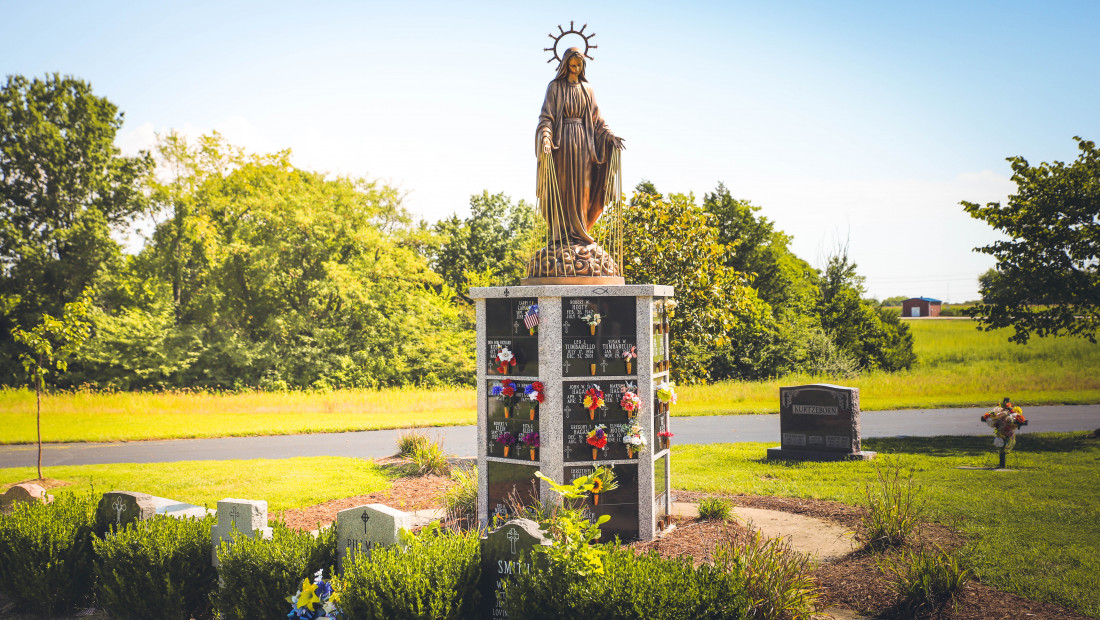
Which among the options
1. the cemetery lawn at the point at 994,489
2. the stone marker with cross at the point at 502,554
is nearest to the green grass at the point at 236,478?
the cemetery lawn at the point at 994,489

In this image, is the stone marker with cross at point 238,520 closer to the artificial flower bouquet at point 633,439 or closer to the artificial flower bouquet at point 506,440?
the artificial flower bouquet at point 506,440

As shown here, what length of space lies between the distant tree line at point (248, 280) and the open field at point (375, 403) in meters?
3.56

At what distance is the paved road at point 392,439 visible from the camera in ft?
54.0

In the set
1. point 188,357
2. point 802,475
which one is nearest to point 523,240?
point 188,357

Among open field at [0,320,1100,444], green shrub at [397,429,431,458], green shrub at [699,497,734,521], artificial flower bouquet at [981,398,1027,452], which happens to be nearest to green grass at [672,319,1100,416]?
open field at [0,320,1100,444]

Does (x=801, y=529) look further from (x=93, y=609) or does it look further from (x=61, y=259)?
(x=61, y=259)

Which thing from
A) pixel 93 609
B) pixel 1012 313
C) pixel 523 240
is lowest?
pixel 93 609

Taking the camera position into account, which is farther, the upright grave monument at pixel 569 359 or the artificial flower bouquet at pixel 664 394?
the artificial flower bouquet at pixel 664 394

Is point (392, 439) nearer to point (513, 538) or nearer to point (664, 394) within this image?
point (664, 394)

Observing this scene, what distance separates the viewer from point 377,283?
3300 cm

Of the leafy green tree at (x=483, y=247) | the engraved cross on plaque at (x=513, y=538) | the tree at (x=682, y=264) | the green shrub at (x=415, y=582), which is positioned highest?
the leafy green tree at (x=483, y=247)

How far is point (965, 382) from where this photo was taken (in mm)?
27312

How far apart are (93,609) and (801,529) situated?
8.14m

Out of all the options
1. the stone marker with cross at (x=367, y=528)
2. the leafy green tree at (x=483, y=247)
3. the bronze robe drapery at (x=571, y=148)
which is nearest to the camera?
the stone marker with cross at (x=367, y=528)
